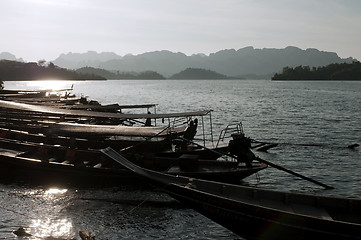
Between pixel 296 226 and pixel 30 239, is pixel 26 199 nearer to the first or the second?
pixel 30 239

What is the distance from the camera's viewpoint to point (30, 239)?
15.8m

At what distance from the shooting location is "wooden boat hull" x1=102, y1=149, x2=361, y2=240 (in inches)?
478

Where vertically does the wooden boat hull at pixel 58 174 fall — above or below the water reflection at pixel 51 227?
above

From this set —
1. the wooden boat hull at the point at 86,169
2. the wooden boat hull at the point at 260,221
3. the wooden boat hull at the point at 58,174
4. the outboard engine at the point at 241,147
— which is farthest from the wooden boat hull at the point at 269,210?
the wooden boat hull at the point at 58,174

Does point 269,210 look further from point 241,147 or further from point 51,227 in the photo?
point 51,227

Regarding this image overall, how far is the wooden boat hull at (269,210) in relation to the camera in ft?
39.8

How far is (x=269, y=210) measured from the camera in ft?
41.5

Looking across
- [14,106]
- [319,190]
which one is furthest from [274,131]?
[14,106]

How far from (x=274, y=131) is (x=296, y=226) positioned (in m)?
42.7

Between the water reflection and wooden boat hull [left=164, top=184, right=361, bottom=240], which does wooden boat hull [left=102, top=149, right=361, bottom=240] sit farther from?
the water reflection

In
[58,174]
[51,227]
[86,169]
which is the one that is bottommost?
[51,227]

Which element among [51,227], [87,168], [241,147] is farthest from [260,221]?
[87,168]

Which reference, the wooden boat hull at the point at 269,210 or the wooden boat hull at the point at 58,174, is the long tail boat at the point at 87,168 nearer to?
the wooden boat hull at the point at 58,174

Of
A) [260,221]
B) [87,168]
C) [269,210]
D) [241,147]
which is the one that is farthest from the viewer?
[87,168]
